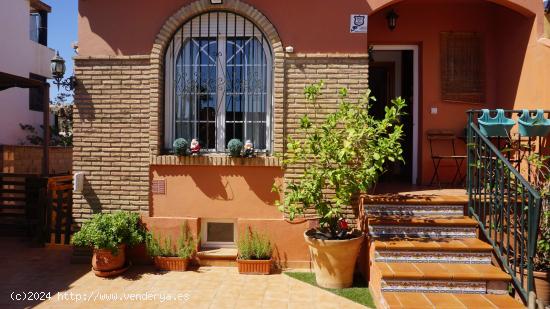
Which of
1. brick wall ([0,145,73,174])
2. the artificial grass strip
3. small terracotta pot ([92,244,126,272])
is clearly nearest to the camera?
the artificial grass strip

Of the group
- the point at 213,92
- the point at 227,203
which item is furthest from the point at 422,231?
the point at 213,92

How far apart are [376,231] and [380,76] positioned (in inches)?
174

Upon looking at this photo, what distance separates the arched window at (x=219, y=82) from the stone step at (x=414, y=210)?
1830 mm

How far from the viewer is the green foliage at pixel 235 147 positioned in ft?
19.6

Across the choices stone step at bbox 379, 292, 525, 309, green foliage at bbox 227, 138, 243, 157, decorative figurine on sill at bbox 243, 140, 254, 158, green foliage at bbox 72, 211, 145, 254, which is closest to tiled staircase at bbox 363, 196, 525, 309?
stone step at bbox 379, 292, 525, 309

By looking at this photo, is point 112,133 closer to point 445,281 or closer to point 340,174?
point 340,174

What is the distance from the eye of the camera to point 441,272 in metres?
4.51

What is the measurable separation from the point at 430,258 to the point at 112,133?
15.4ft

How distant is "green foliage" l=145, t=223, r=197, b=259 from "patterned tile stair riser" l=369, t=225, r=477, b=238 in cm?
257

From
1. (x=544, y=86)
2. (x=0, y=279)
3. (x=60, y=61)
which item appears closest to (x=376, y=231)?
(x=544, y=86)

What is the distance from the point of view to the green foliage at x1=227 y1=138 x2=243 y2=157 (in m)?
5.99

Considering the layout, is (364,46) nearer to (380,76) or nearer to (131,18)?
(380,76)

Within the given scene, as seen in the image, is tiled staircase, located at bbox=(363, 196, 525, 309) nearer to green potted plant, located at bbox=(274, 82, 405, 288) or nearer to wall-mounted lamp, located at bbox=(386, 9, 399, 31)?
green potted plant, located at bbox=(274, 82, 405, 288)

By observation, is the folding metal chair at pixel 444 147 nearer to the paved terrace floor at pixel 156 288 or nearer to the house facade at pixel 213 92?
the house facade at pixel 213 92
